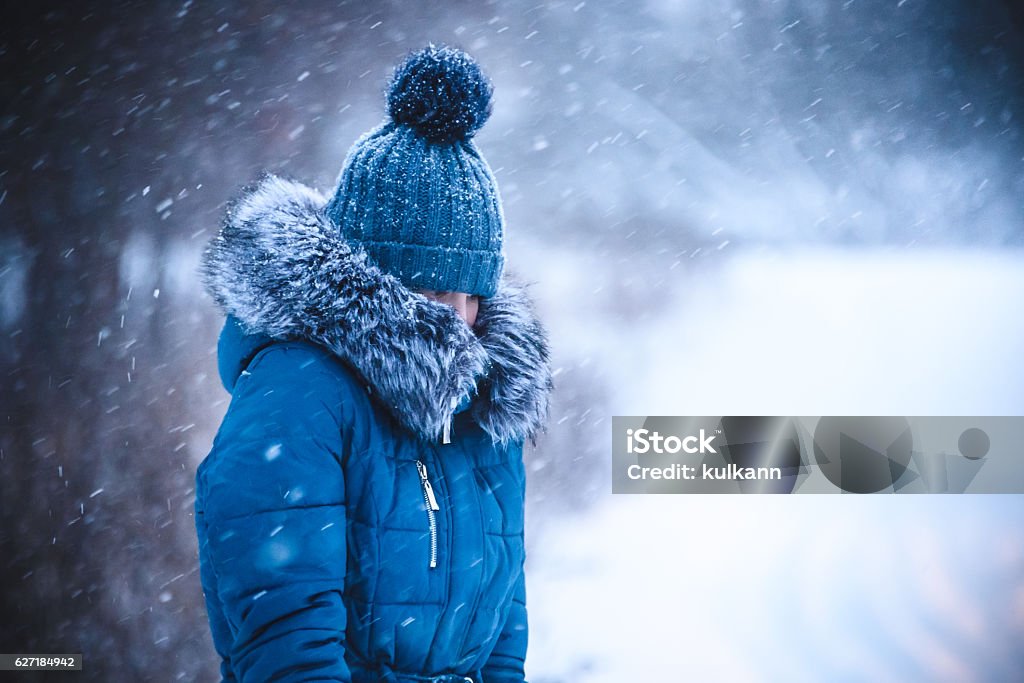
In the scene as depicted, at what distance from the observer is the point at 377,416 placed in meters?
0.83

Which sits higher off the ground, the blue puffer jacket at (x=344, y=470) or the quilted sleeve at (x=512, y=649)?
the blue puffer jacket at (x=344, y=470)

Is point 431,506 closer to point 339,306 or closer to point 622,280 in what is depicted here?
point 339,306

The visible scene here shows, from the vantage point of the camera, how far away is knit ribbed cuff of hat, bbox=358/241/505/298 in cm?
91

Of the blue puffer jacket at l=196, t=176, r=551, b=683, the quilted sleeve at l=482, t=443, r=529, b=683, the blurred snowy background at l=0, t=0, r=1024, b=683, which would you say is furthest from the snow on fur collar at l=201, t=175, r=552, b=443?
the blurred snowy background at l=0, t=0, r=1024, b=683

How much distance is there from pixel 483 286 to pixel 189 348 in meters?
1.81

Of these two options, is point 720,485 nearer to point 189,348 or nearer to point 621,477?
point 621,477

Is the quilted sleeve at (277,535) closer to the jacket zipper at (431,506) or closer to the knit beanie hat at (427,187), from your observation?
the jacket zipper at (431,506)

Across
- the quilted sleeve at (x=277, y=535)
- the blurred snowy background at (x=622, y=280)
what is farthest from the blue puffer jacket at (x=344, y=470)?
the blurred snowy background at (x=622, y=280)

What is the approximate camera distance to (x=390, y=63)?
→ 8.41ft

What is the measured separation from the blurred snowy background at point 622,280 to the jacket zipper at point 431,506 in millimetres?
1766

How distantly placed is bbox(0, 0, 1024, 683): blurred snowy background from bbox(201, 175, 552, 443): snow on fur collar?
1.70 meters

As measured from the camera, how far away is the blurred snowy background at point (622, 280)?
8.06ft

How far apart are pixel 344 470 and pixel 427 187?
341mm

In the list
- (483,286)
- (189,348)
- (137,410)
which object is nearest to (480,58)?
(189,348)
